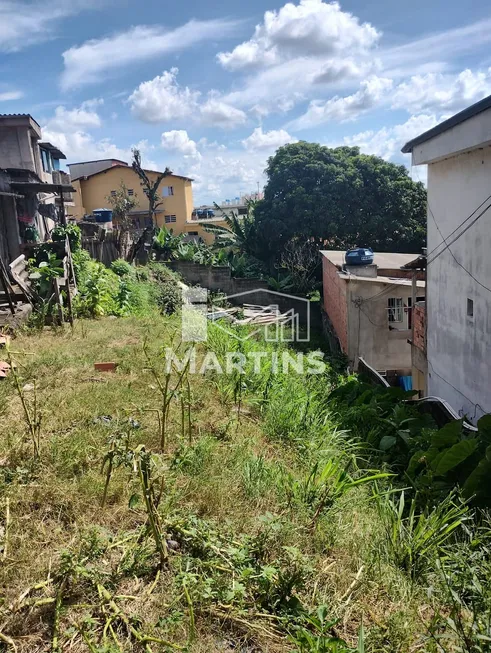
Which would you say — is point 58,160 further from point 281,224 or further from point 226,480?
point 226,480

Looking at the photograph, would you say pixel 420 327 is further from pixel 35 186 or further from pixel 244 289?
pixel 35 186

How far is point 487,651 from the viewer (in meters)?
2.01

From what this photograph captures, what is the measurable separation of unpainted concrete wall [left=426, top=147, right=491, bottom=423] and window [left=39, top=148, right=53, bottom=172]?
62.2 feet

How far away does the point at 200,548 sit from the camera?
279cm

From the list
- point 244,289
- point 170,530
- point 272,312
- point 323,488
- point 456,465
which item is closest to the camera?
point 170,530

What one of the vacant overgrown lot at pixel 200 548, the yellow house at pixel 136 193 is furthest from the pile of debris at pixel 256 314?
the yellow house at pixel 136 193

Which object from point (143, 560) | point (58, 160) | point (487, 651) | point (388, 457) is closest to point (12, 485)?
point (143, 560)

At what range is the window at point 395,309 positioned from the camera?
12742 millimetres

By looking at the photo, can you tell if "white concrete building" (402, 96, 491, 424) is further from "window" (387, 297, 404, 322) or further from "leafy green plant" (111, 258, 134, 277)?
"leafy green plant" (111, 258, 134, 277)

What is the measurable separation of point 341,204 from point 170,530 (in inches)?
774

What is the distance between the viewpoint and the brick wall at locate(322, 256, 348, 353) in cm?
1314

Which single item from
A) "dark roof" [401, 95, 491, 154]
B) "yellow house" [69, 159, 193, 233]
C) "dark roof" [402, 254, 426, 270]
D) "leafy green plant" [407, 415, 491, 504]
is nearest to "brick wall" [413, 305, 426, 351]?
"dark roof" [402, 254, 426, 270]

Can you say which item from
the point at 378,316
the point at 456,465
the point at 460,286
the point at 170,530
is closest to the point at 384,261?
the point at 378,316

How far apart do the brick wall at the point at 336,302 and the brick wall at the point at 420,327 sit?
2390mm
